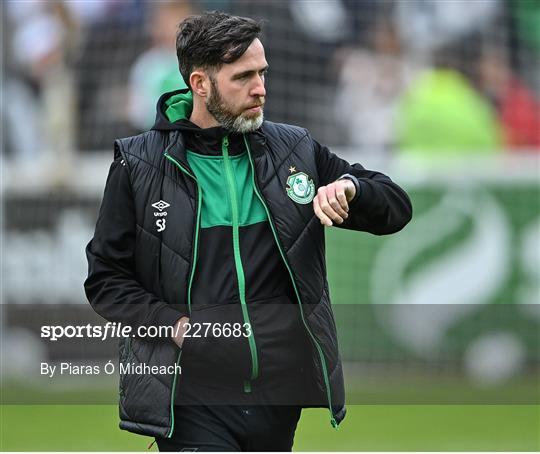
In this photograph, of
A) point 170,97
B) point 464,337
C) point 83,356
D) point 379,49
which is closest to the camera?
point 170,97

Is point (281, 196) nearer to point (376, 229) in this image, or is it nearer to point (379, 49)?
point (376, 229)

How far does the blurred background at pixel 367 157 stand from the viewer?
10812mm

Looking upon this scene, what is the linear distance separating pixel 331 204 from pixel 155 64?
7.99m

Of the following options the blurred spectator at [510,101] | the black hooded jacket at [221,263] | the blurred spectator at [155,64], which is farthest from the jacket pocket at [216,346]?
the blurred spectator at [510,101]

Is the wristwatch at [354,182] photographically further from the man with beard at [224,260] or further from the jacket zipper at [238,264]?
the jacket zipper at [238,264]

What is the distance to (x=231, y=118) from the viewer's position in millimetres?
3998

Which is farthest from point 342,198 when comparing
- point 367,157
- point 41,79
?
point 41,79

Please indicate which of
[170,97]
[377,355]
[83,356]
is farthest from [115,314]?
[377,355]

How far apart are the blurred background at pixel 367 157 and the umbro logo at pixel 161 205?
616 centimetres

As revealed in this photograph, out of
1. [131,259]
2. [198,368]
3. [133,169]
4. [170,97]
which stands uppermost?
[170,97]

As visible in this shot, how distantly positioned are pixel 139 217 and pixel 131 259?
14cm

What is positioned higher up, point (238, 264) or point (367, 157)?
point (367, 157)

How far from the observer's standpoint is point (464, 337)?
10.8 metres

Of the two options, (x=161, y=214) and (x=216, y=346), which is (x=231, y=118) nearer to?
(x=161, y=214)
